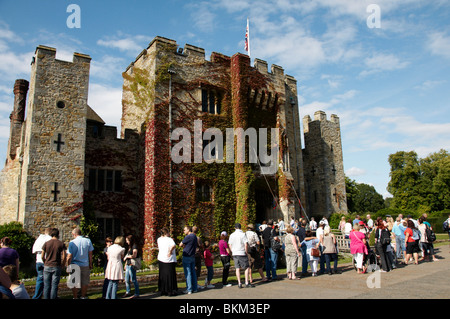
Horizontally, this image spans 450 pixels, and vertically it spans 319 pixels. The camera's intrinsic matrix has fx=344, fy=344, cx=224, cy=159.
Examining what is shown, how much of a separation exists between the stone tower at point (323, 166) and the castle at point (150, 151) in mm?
7192

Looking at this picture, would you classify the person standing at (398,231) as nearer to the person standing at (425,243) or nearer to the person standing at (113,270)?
the person standing at (425,243)

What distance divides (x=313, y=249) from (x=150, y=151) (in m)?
10.8

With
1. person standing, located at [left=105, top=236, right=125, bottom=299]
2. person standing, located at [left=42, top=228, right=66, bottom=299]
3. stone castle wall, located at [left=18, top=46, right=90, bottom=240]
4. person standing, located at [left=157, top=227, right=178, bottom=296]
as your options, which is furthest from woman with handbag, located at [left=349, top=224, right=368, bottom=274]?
stone castle wall, located at [left=18, top=46, right=90, bottom=240]

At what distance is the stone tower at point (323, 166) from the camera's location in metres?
30.6

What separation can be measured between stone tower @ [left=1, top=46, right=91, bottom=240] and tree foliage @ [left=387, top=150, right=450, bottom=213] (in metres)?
43.9

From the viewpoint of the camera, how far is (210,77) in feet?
70.5

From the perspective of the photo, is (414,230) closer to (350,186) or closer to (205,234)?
(205,234)

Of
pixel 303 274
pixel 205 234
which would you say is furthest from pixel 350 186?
pixel 303 274

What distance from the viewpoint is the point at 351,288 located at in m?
9.64

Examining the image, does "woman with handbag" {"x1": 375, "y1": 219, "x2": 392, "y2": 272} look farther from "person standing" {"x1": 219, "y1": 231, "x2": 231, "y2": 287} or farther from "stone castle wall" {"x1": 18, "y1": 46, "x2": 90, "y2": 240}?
"stone castle wall" {"x1": 18, "y1": 46, "x2": 90, "y2": 240}

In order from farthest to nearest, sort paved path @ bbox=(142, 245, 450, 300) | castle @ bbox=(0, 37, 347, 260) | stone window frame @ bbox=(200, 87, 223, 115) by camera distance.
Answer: stone window frame @ bbox=(200, 87, 223, 115) → castle @ bbox=(0, 37, 347, 260) → paved path @ bbox=(142, 245, 450, 300)

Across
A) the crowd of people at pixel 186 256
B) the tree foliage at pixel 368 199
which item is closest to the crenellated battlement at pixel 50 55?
the crowd of people at pixel 186 256

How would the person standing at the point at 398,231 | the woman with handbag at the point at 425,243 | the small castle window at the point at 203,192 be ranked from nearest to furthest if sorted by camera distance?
the woman with handbag at the point at 425,243
the person standing at the point at 398,231
the small castle window at the point at 203,192

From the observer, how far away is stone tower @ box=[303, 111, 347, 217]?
3061cm
